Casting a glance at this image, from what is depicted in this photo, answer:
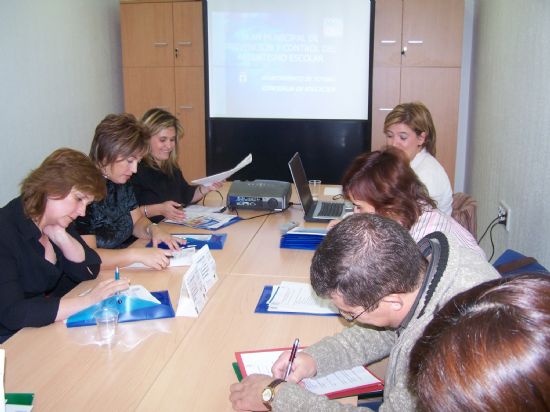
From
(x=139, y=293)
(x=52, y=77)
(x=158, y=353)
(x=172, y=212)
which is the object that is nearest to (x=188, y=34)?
(x=52, y=77)

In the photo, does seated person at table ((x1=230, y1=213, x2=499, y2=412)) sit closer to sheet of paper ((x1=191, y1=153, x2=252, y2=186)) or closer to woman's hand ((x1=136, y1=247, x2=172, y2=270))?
woman's hand ((x1=136, y1=247, x2=172, y2=270))

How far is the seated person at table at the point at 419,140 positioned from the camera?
3.02 m

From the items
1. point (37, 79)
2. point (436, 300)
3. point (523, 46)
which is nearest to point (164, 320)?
point (436, 300)

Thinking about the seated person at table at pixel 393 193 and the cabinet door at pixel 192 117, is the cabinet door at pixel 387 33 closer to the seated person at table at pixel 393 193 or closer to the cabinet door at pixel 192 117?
the cabinet door at pixel 192 117

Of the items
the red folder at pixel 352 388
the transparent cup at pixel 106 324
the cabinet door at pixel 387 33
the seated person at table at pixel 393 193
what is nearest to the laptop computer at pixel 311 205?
the seated person at table at pixel 393 193

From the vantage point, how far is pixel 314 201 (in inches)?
135

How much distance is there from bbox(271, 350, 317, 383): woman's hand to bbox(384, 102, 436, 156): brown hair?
2008 mm

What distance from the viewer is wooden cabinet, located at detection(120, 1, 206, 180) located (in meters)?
5.03

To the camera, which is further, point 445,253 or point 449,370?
point 445,253

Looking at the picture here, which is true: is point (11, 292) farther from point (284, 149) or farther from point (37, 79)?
point (284, 149)

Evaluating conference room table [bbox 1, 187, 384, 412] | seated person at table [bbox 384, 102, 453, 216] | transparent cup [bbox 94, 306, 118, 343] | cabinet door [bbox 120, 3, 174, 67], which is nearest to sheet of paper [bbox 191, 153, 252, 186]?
seated person at table [bbox 384, 102, 453, 216]

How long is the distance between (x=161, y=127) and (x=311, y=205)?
996 millimetres

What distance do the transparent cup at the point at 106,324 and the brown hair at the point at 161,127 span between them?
172 centimetres

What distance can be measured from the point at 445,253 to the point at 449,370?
0.68 m
